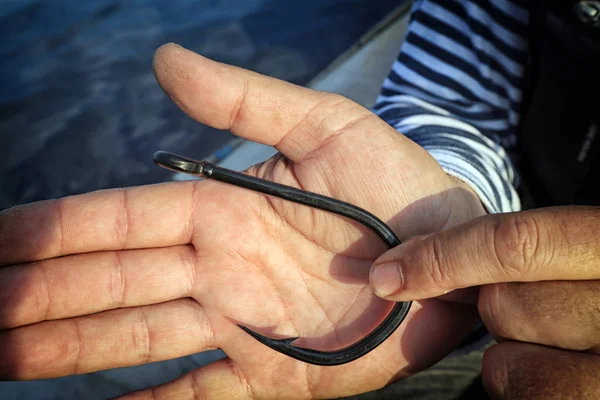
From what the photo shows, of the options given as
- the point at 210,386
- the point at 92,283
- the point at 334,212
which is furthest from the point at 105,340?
the point at 334,212

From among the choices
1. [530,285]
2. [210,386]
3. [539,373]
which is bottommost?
[210,386]

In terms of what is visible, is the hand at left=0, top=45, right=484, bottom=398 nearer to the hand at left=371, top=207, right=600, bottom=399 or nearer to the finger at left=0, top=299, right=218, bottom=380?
the finger at left=0, top=299, right=218, bottom=380

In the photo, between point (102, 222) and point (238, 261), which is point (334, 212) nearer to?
point (238, 261)

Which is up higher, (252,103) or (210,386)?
(252,103)

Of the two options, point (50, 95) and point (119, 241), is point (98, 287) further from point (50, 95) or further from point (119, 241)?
point (50, 95)

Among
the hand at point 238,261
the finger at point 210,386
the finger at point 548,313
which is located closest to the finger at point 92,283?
the hand at point 238,261

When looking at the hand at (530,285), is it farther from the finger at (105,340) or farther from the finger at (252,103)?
the finger at (105,340)

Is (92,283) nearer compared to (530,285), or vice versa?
(530,285)
